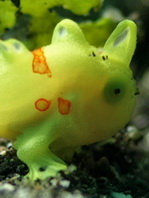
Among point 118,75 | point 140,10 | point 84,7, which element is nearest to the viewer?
point 118,75

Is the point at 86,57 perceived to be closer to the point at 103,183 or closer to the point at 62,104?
the point at 62,104

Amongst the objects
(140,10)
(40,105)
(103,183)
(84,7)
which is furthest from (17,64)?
(140,10)

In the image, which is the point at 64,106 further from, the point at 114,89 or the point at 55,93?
the point at 114,89

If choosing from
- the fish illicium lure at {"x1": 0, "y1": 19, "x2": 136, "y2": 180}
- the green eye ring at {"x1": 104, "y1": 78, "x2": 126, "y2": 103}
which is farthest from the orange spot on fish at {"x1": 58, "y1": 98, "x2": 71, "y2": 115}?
the green eye ring at {"x1": 104, "y1": 78, "x2": 126, "y2": 103}

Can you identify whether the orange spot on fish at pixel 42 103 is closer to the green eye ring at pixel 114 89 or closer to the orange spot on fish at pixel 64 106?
the orange spot on fish at pixel 64 106

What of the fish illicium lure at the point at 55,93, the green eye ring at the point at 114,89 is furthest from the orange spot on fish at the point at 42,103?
the green eye ring at the point at 114,89

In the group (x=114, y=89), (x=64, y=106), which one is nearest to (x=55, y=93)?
(x=64, y=106)

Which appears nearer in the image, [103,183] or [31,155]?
[31,155]
